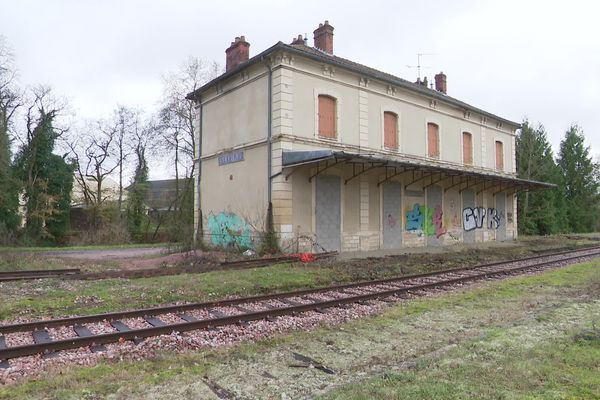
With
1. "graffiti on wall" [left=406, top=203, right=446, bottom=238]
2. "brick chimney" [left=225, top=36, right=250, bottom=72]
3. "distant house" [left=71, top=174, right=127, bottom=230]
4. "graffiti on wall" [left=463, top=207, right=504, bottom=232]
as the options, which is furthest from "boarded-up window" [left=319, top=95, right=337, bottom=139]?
"distant house" [left=71, top=174, right=127, bottom=230]

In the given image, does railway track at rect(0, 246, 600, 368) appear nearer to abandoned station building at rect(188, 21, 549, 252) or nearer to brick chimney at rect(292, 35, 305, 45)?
abandoned station building at rect(188, 21, 549, 252)

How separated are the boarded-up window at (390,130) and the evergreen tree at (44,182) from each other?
22.3 m

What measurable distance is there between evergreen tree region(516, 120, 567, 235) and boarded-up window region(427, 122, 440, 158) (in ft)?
66.2

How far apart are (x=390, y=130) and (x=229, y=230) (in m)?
8.40

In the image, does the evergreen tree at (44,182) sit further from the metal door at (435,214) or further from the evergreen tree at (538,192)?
the evergreen tree at (538,192)

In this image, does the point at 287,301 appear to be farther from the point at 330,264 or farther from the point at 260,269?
the point at 330,264

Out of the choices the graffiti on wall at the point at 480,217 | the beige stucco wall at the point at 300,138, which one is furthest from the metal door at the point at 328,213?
the graffiti on wall at the point at 480,217

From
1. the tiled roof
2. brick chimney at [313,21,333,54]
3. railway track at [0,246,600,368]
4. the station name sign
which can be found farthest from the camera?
brick chimney at [313,21,333,54]

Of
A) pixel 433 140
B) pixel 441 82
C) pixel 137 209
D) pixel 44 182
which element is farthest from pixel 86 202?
pixel 441 82

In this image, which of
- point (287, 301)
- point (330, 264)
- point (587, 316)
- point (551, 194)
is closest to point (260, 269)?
point (330, 264)

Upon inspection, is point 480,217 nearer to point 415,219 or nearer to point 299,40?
point 415,219

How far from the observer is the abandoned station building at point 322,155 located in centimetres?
1653

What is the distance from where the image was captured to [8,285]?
10125 mm

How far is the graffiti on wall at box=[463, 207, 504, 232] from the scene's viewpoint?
2508cm
